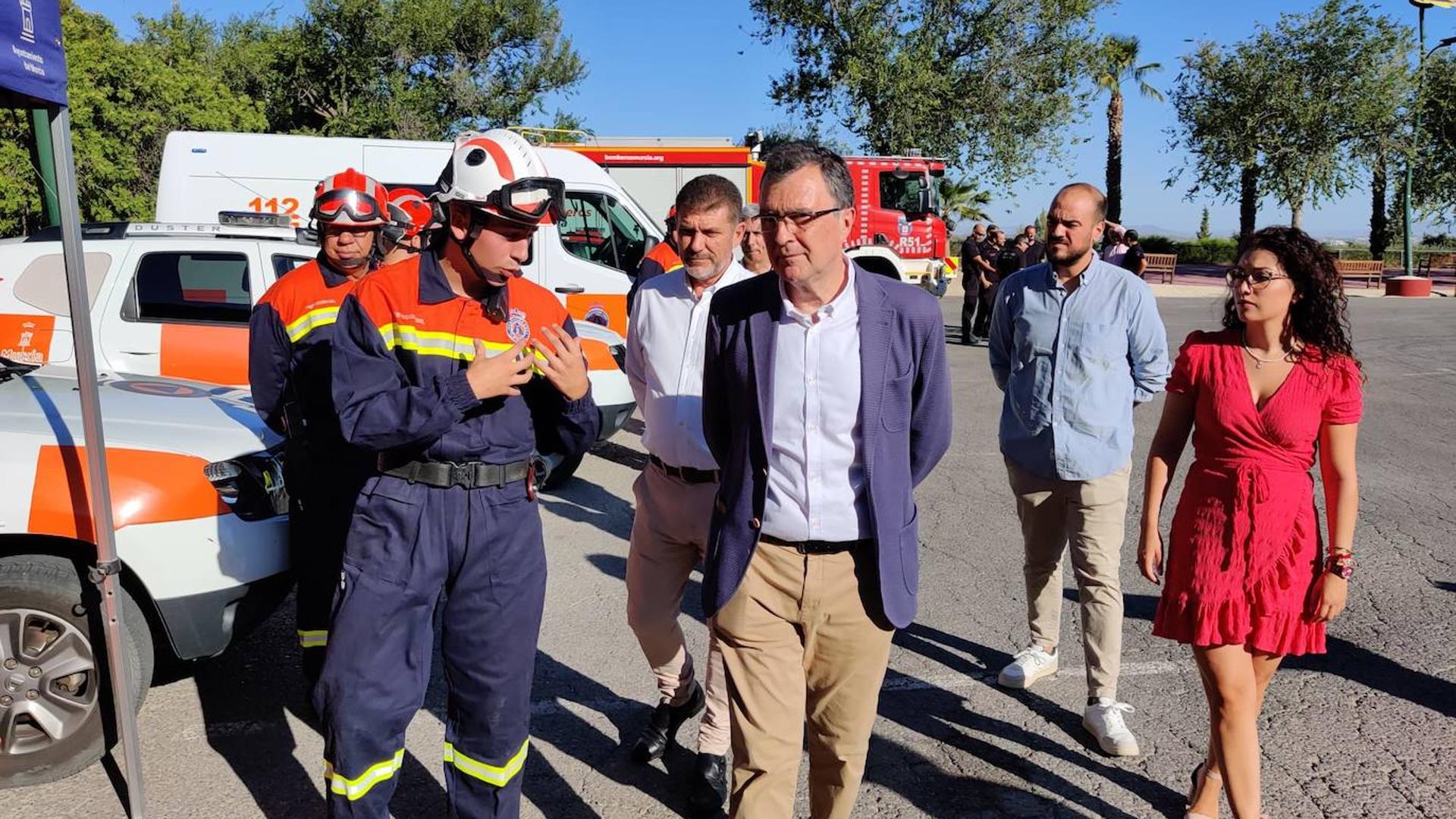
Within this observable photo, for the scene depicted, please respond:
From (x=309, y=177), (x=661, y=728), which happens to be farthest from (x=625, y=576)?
(x=309, y=177)

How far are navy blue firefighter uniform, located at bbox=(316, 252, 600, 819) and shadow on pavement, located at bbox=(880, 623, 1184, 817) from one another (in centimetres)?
172

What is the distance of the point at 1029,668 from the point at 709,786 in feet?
5.22

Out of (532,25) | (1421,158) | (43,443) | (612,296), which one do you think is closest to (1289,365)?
(43,443)

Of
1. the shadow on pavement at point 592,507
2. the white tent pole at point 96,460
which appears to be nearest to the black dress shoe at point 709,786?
the white tent pole at point 96,460

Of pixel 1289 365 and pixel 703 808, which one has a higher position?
pixel 1289 365

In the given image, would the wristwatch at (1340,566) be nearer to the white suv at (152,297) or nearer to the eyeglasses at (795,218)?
the eyeglasses at (795,218)

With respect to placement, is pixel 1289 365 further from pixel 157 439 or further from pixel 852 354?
pixel 157 439

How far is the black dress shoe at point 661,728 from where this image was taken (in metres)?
→ 3.71

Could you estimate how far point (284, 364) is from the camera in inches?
150

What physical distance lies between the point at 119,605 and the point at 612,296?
279 inches

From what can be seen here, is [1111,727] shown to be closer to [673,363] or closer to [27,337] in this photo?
[673,363]

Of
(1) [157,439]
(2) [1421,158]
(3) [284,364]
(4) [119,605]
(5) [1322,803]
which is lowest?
(5) [1322,803]

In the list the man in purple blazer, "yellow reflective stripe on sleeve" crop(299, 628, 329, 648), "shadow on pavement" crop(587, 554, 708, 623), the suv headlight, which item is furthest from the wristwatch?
the suv headlight

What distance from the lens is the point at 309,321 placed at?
3.80m
